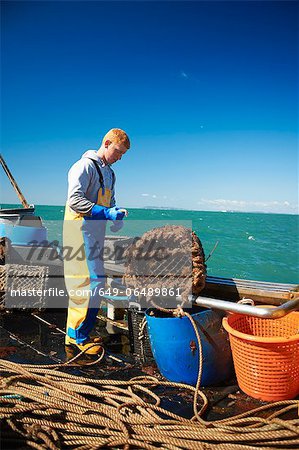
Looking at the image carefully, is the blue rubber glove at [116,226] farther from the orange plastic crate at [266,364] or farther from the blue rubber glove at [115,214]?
the orange plastic crate at [266,364]

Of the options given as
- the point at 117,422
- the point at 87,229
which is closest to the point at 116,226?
the point at 87,229

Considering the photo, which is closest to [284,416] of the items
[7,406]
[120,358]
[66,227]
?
[120,358]

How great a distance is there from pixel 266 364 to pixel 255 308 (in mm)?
433

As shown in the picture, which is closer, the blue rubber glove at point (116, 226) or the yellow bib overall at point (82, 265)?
the yellow bib overall at point (82, 265)

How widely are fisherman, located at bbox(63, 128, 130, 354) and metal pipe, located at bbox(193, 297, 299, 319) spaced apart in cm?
117

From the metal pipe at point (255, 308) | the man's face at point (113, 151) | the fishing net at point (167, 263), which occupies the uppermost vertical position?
the man's face at point (113, 151)

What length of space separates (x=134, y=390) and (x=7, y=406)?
96cm

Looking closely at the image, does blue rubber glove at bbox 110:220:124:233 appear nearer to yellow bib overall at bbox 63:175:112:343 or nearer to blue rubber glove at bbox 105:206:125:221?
yellow bib overall at bbox 63:175:112:343

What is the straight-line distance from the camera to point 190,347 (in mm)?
2697

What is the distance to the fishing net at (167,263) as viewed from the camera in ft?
9.22

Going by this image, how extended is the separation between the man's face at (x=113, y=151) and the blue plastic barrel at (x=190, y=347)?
1.68m

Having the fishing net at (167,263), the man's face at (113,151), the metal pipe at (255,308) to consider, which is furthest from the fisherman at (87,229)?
the metal pipe at (255,308)

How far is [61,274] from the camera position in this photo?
535cm

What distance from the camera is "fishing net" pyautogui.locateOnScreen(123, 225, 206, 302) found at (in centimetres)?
281
